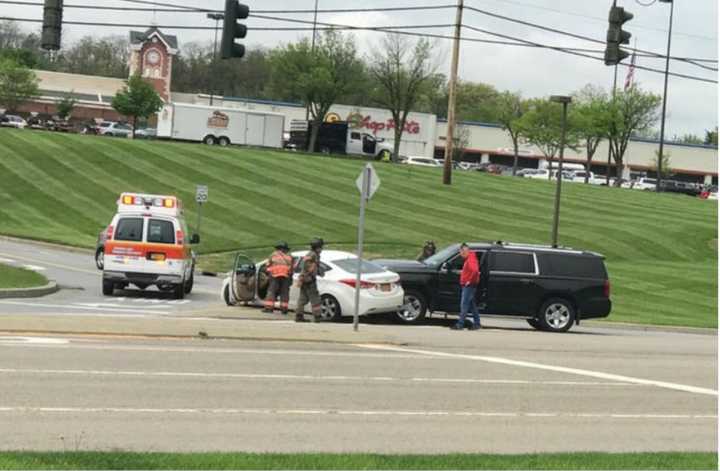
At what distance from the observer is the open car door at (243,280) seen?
82.6 feet

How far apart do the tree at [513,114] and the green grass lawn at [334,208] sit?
29.9 m

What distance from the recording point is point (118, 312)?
78.5ft

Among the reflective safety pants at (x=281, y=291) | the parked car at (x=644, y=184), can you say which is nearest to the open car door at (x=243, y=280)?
the reflective safety pants at (x=281, y=291)

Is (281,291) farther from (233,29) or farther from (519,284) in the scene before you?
(233,29)

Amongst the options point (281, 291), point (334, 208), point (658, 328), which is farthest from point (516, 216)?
point (281, 291)

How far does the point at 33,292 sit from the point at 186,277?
394cm

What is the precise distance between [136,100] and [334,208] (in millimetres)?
36752

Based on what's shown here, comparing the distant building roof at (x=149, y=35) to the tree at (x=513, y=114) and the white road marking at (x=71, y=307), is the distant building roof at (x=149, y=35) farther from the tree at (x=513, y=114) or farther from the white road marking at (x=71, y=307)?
the white road marking at (x=71, y=307)

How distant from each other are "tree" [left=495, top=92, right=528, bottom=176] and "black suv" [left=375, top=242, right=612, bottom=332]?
71008 millimetres

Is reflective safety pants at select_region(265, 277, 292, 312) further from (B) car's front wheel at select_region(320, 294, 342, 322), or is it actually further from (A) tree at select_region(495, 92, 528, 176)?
(A) tree at select_region(495, 92, 528, 176)

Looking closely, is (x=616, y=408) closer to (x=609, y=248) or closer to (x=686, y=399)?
(x=686, y=399)

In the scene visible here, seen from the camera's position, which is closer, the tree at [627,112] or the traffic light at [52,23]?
the traffic light at [52,23]

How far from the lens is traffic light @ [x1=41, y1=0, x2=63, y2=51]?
75.9ft

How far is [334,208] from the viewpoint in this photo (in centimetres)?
5331
